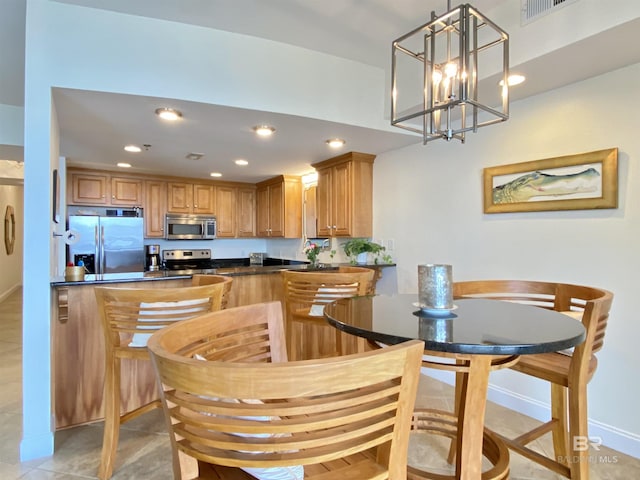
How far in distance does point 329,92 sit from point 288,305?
1600mm

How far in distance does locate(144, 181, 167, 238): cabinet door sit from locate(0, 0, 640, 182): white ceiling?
1.50m

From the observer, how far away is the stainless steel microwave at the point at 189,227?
517 centimetres


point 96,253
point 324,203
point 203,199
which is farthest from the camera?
point 203,199

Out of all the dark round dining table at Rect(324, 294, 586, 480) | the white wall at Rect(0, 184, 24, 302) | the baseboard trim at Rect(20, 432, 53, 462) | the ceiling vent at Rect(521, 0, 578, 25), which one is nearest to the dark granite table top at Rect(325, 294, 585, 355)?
the dark round dining table at Rect(324, 294, 586, 480)

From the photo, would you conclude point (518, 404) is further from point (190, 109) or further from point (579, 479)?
point (190, 109)

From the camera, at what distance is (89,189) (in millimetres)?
4695

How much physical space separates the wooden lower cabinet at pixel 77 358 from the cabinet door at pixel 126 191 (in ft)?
9.77

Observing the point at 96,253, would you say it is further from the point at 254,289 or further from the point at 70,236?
the point at 254,289

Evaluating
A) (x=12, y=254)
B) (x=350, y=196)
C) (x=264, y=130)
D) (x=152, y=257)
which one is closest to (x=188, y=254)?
(x=152, y=257)

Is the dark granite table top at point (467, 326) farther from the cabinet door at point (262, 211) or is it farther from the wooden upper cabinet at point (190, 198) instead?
the wooden upper cabinet at point (190, 198)

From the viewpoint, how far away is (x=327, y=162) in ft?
13.1

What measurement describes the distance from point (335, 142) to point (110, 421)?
103 inches

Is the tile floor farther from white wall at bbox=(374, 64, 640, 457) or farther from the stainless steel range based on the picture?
the stainless steel range

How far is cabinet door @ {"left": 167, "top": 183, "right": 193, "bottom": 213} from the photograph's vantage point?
519 centimetres
